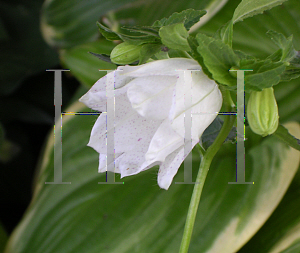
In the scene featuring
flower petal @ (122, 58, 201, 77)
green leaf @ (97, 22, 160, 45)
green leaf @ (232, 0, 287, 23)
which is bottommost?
flower petal @ (122, 58, 201, 77)

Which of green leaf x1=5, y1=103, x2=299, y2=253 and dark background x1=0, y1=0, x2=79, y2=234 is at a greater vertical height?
dark background x1=0, y1=0, x2=79, y2=234

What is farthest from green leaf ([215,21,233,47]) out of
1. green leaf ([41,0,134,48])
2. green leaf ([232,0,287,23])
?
green leaf ([41,0,134,48])

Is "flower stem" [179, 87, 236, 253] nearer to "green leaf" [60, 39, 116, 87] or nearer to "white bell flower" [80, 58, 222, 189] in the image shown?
"white bell flower" [80, 58, 222, 189]

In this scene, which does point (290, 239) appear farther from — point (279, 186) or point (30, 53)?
point (30, 53)

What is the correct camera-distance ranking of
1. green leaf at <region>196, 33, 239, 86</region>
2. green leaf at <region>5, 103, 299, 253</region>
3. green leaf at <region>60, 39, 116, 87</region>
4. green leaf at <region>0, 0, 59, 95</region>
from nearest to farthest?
green leaf at <region>196, 33, 239, 86</region>
green leaf at <region>5, 103, 299, 253</region>
green leaf at <region>60, 39, 116, 87</region>
green leaf at <region>0, 0, 59, 95</region>

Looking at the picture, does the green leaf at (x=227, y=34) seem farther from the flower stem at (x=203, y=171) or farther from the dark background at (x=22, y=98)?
the dark background at (x=22, y=98)

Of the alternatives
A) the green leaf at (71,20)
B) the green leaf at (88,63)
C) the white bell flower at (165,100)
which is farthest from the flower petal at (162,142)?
the green leaf at (71,20)
